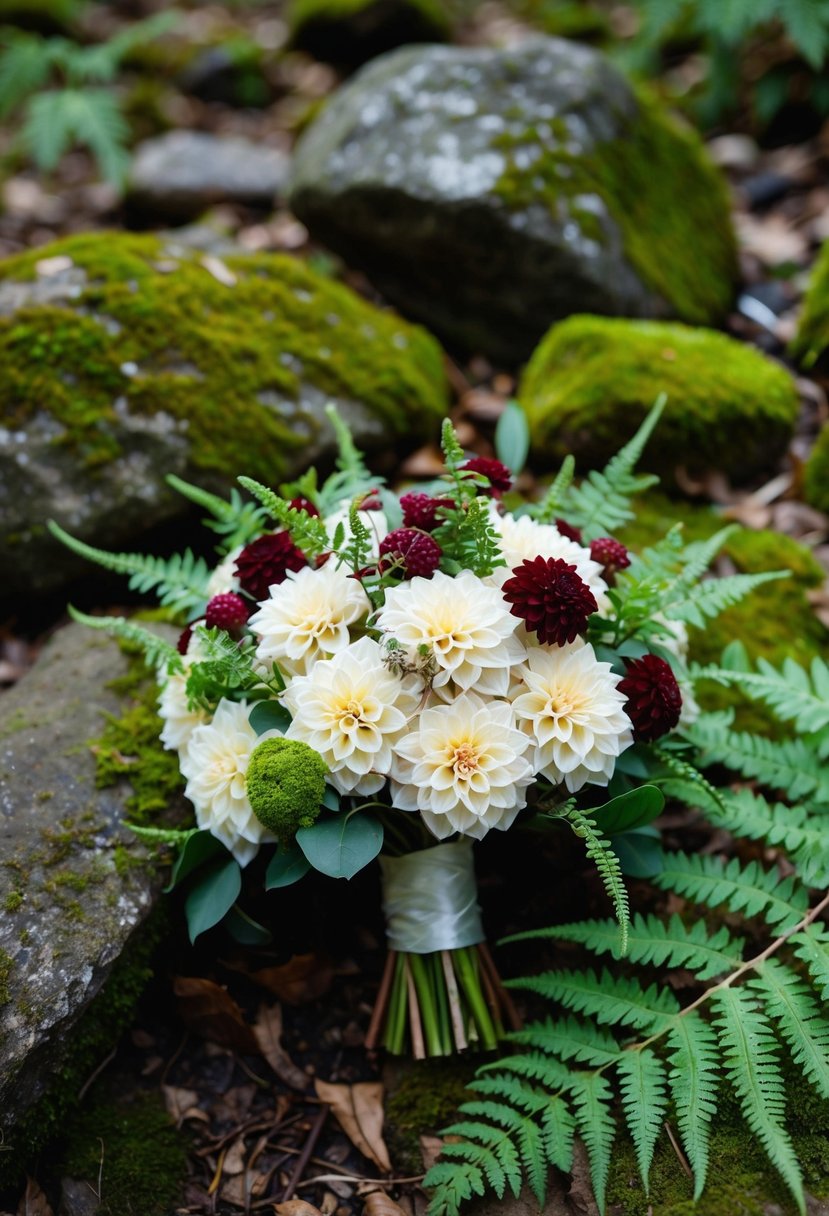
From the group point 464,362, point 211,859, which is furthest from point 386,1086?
point 464,362

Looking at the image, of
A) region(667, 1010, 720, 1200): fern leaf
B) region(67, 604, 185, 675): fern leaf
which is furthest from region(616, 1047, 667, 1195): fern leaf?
region(67, 604, 185, 675): fern leaf

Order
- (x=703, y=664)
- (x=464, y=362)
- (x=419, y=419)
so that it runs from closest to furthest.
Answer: (x=703, y=664) → (x=419, y=419) → (x=464, y=362)

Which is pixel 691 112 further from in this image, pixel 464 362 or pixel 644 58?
pixel 464 362

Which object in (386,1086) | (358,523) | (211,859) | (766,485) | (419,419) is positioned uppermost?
(358,523)

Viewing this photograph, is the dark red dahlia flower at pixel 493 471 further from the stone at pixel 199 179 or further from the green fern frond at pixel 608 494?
the stone at pixel 199 179

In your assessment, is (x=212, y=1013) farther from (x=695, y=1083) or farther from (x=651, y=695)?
(x=651, y=695)

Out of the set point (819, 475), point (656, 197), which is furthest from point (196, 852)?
point (656, 197)

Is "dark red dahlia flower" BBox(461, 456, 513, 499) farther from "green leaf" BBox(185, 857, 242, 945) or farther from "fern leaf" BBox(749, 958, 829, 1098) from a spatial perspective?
"fern leaf" BBox(749, 958, 829, 1098)
